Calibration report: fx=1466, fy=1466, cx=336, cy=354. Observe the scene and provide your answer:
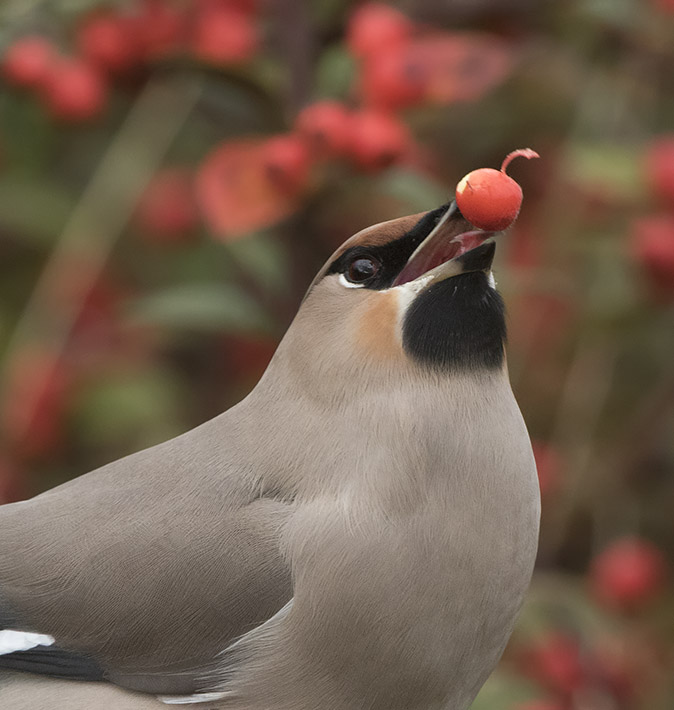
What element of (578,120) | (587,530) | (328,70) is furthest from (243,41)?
(587,530)

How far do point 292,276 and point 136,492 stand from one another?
73 centimetres

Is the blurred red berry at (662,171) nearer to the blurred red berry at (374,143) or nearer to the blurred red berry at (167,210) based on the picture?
the blurred red berry at (374,143)

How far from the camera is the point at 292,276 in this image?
2.81 metres

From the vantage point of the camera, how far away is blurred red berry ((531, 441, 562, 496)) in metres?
2.96

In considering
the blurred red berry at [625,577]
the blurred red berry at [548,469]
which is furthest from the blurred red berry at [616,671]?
the blurred red berry at [548,469]

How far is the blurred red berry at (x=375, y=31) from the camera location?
2.74 m

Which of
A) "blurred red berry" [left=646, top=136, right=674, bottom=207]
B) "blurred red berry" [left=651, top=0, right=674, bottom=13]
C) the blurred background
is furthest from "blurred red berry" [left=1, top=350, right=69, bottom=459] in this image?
"blurred red berry" [left=651, top=0, right=674, bottom=13]

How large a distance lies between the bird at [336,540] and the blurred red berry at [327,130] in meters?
0.37

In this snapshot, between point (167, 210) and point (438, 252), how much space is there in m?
1.39

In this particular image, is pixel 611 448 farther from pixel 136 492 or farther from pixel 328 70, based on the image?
pixel 136 492

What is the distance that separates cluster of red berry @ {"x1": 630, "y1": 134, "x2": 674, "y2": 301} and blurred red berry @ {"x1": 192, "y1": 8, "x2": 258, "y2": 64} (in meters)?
0.81

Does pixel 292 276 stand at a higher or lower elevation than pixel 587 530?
higher

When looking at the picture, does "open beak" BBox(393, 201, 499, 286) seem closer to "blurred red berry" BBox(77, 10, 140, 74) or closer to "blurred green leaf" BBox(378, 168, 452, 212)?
"blurred green leaf" BBox(378, 168, 452, 212)

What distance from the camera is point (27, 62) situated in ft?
10.00
